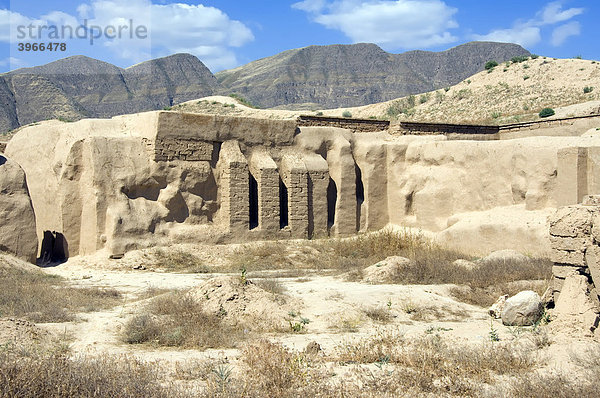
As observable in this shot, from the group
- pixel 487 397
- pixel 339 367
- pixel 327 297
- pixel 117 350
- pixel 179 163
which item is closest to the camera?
pixel 487 397

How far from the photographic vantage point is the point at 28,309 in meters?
7.81

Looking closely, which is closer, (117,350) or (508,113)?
(117,350)

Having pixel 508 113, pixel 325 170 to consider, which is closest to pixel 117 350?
pixel 325 170

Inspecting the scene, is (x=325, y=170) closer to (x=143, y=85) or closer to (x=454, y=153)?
(x=454, y=153)

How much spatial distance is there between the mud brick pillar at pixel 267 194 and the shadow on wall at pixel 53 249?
4.31 meters

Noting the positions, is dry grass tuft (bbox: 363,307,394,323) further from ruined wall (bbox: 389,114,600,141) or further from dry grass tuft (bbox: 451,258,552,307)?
ruined wall (bbox: 389,114,600,141)

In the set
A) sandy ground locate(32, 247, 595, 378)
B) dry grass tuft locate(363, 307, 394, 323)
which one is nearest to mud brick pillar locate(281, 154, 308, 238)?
sandy ground locate(32, 247, 595, 378)

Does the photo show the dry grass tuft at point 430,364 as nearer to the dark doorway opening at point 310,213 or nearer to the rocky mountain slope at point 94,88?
the dark doorway opening at point 310,213

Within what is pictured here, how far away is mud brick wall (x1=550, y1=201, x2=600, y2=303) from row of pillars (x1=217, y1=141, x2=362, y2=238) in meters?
8.30

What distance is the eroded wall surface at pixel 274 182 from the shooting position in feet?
42.3

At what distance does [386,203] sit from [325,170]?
2.06 m

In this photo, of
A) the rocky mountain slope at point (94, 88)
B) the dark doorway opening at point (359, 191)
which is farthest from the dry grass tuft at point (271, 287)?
the rocky mountain slope at point (94, 88)

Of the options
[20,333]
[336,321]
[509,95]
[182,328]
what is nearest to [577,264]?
[336,321]

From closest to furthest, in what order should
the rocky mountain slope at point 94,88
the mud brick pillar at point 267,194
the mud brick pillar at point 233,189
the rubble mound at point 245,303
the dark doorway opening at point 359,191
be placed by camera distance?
the rubble mound at point 245,303 < the mud brick pillar at point 233,189 < the mud brick pillar at point 267,194 < the dark doorway opening at point 359,191 < the rocky mountain slope at point 94,88
